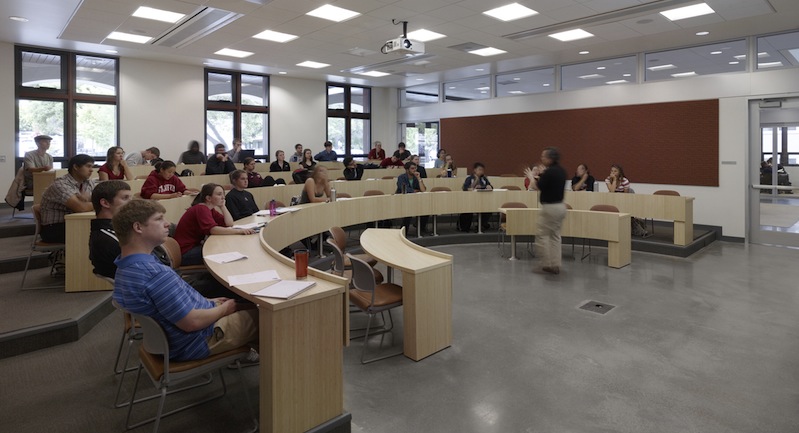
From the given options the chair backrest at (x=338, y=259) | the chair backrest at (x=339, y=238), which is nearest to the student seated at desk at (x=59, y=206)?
the chair backrest at (x=339, y=238)

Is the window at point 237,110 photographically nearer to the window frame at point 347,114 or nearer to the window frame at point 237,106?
the window frame at point 237,106

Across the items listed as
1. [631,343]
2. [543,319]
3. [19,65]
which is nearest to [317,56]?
[19,65]

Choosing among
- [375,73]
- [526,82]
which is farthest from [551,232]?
[375,73]

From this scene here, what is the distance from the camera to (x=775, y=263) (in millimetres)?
6969

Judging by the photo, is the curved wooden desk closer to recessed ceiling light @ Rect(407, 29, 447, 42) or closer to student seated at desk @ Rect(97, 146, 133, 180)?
student seated at desk @ Rect(97, 146, 133, 180)

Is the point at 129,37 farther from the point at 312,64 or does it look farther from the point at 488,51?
the point at 488,51

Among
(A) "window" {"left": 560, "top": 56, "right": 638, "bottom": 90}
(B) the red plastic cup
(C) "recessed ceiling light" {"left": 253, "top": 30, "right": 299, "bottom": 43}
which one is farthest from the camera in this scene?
(A) "window" {"left": 560, "top": 56, "right": 638, "bottom": 90}

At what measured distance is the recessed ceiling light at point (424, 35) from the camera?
8.02m

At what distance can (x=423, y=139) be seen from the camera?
49.9 feet

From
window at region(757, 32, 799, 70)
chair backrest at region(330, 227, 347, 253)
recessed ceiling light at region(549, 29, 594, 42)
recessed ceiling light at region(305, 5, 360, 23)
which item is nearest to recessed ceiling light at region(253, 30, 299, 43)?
recessed ceiling light at region(305, 5, 360, 23)

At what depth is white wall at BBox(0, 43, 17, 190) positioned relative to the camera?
30.7 feet

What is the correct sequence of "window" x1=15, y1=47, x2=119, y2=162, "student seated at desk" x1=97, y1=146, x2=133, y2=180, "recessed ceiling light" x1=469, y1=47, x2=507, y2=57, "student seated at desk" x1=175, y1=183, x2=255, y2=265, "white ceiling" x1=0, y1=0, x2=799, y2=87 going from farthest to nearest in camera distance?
"window" x1=15, y1=47, x2=119, y2=162, "recessed ceiling light" x1=469, y1=47, x2=507, y2=57, "white ceiling" x1=0, y1=0, x2=799, y2=87, "student seated at desk" x1=97, y1=146, x2=133, y2=180, "student seated at desk" x1=175, y1=183, x2=255, y2=265

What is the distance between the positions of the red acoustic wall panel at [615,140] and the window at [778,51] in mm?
976

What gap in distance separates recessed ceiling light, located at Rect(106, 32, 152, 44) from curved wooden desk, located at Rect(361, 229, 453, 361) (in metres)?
7.11
